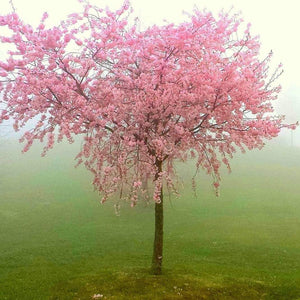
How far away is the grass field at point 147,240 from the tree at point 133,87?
13.6 ft

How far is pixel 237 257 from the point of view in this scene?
2144 cm

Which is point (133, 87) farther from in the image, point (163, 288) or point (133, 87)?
point (163, 288)

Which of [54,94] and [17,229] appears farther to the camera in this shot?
[17,229]

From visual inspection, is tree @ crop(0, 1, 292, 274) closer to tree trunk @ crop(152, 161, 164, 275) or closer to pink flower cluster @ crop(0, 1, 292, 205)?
pink flower cluster @ crop(0, 1, 292, 205)

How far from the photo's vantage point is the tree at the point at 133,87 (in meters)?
13.1

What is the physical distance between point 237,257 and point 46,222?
19.4 m

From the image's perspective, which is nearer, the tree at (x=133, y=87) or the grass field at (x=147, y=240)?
the tree at (x=133, y=87)

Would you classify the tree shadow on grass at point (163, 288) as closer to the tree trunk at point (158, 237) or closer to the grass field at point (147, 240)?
the grass field at point (147, 240)

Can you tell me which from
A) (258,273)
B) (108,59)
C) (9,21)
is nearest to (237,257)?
(258,273)

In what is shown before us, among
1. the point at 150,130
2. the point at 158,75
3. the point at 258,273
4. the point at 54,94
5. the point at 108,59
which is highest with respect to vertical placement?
the point at 108,59

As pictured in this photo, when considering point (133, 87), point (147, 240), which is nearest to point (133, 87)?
point (133, 87)

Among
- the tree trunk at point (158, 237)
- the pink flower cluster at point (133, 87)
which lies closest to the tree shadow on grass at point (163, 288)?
the tree trunk at point (158, 237)

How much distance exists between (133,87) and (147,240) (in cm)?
1562

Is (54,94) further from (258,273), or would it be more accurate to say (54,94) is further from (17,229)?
(17,229)
